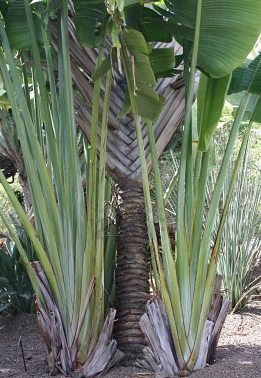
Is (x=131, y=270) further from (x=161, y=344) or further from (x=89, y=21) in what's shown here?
(x=89, y=21)

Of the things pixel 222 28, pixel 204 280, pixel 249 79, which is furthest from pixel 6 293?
pixel 222 28

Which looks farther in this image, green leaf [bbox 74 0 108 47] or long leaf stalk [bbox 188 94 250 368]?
green leaf [bbox 74 0 108 47]

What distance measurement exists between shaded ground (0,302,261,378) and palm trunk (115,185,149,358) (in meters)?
0.24

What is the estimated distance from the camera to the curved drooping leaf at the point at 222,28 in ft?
10.9

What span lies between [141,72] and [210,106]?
0.58 m

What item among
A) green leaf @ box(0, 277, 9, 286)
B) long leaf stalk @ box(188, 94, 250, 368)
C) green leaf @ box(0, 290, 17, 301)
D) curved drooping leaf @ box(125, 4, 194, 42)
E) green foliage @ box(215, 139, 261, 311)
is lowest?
long leaf stalk @ box(188, 94, 250, 368)

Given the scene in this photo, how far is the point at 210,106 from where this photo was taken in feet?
12.3

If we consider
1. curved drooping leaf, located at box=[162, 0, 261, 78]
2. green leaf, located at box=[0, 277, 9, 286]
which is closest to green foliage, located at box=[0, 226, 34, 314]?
green leaf, located at box=[0, 277, 9, 286]

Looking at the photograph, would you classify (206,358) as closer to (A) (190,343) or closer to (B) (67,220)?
(A) (190,343)

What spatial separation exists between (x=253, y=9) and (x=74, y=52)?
146 centimetres

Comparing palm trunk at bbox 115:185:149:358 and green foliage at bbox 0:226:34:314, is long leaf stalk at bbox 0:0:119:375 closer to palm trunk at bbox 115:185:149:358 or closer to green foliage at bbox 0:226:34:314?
palm trunk at bbox 115:185:149:358

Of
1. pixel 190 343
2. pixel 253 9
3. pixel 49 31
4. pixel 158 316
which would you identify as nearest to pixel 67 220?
pixel 158 316

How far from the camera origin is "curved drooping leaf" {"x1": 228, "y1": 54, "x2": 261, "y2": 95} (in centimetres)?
384

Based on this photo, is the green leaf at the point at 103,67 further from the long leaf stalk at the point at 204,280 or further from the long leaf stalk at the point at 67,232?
the long leaf stalk at the point at 204,280
